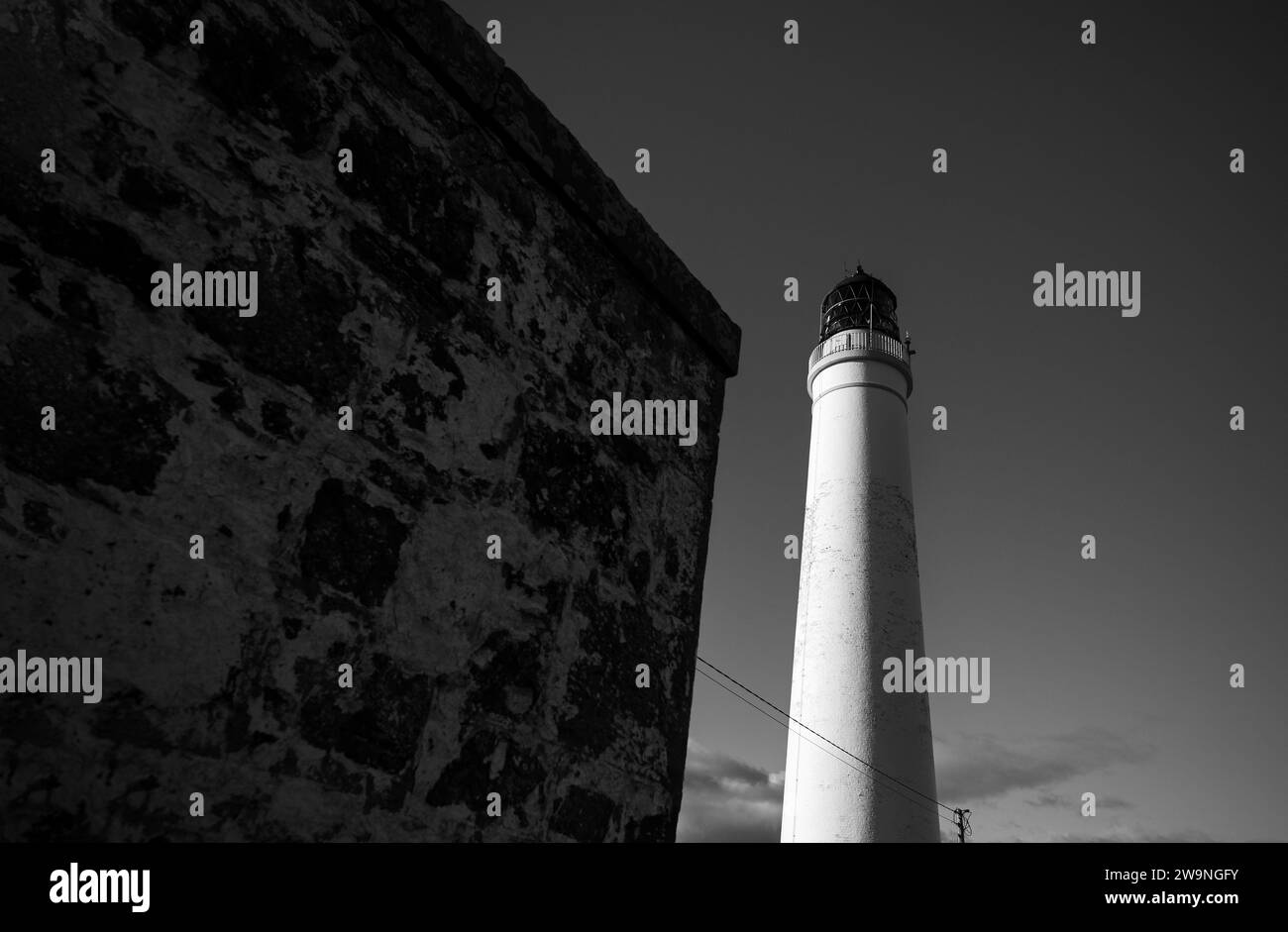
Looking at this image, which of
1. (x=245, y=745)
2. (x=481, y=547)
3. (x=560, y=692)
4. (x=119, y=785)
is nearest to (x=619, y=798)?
(x=560, y=692)

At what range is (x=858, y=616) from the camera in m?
12.7

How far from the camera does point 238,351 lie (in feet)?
4.91

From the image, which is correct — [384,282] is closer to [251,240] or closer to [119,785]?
[251,240]

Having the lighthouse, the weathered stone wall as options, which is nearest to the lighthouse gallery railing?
the lighthouse

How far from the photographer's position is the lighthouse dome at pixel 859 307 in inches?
671

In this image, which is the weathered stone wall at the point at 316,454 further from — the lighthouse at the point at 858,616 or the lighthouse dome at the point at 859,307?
the lighthouse dome at the point at 859,307

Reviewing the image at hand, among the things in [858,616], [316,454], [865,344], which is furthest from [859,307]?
[316,454]

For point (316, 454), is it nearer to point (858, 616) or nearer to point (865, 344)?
point (858, 616)

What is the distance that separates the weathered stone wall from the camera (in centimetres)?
125

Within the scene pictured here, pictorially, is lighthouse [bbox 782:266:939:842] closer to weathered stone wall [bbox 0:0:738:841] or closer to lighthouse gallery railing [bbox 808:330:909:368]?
lighthouse gallery railing [bbox 808:330:909:368]

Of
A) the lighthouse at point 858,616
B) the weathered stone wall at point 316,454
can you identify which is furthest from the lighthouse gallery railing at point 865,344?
the weathered stone wall at point 316,454

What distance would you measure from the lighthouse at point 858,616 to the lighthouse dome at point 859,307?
0.87 meters

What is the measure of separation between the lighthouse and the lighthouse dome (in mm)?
873
